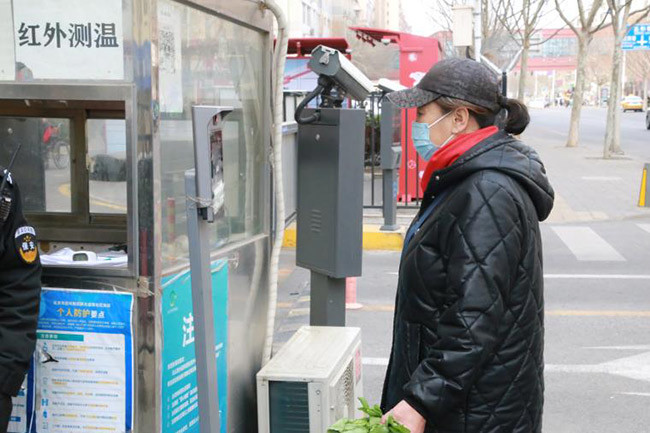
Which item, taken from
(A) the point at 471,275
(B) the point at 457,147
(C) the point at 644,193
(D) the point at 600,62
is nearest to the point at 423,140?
(B) the point at 457,147

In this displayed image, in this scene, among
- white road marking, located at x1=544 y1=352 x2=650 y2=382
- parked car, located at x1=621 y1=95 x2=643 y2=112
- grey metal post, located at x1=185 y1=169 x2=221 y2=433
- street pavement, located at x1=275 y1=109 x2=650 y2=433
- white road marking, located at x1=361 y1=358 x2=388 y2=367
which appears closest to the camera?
grey metal post, located at x1=185 y1=169 x2=221 y2=433

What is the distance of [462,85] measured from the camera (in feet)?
8.57

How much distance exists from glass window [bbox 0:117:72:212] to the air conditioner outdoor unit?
51.4 inches

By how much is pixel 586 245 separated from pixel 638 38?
19.3m

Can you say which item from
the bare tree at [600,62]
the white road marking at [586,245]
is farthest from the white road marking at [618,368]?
the bare tree at [600,62]

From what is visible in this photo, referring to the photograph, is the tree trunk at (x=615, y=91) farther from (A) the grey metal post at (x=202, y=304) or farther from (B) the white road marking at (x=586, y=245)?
(A) the grey metal post at (x=202, y=304)

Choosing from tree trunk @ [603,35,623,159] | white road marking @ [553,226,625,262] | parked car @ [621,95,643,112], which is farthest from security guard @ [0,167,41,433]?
parked car @ [621,95,643,112]

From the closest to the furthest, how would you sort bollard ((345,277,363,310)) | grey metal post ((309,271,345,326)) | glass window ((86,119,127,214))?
glass window ((86,119,127,214)) → grey metal post ((309,271,345,326)) → bollard ((345,277,363,310))

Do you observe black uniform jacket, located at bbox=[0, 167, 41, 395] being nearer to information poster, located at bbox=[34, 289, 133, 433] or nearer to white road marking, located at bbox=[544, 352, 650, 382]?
information poster, located at bbox=[34, 289, 133, 433]

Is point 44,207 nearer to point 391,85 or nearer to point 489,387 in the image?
point 489,387

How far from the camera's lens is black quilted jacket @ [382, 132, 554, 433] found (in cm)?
242

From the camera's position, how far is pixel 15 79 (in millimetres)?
3012

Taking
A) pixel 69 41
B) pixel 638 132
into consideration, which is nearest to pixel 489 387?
pixel 69 41

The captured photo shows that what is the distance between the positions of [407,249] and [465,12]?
12.6m
